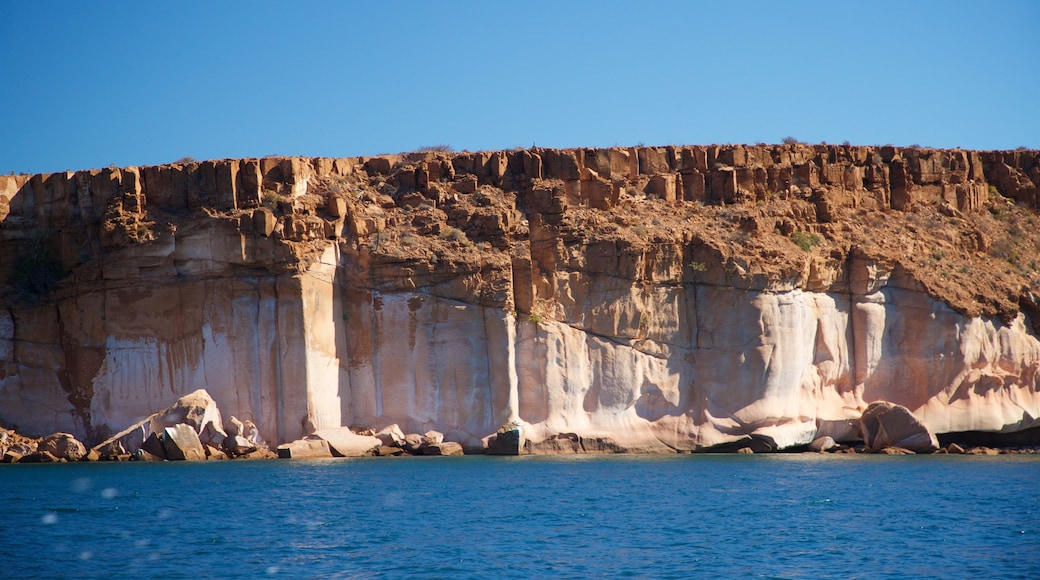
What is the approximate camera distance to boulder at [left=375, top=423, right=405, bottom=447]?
40.5m

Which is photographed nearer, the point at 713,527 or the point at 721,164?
the point at 713,527

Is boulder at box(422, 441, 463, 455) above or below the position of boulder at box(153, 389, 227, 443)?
below

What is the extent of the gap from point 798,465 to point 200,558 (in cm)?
1974

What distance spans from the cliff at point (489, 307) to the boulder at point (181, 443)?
211 centimetres

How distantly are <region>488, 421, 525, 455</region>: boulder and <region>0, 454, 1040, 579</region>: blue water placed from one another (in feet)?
7.03

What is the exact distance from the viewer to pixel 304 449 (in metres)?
39.4

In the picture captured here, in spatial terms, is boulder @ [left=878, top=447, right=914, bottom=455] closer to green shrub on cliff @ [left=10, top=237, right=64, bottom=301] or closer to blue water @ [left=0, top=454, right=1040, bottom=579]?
blue water @ [left=0, top=454, right=1040, bottom=579]

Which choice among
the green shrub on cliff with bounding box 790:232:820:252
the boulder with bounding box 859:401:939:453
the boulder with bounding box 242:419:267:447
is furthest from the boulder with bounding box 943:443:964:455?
the boulder with bounding box 242:419:267:447

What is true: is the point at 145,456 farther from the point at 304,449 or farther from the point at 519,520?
the point at 519,520

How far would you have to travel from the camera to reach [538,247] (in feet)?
141

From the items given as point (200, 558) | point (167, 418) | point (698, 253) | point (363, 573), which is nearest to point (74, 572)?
point (200, 558)

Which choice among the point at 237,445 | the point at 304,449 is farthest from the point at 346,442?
the point at 237,445

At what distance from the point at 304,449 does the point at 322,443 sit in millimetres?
571

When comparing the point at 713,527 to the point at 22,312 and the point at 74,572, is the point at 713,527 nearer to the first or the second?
the point at 74,572
